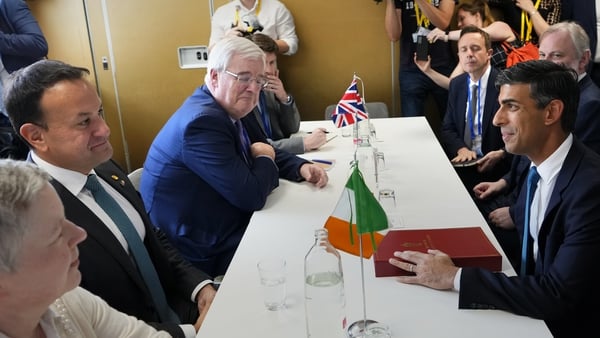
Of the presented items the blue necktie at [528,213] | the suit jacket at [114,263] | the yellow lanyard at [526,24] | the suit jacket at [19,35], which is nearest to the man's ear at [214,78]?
the suit jacket at [114,263]

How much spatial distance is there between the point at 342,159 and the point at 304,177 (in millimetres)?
439

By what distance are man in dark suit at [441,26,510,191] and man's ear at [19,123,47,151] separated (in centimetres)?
245

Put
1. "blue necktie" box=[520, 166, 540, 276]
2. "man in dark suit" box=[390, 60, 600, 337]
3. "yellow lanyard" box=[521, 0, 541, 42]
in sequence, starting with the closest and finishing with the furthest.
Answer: "man in dark suit" box=[390, 60, 600, 337]
"blue necktie" box=[520, 166, 540, 276]
"yellow lanyard" box=[521, 0, 541, 42]

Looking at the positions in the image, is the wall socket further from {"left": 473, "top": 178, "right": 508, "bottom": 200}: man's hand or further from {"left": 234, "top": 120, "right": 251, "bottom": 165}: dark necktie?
{"left": 473, "top": 178, "right": 508, "bottom": 200}: man's hand

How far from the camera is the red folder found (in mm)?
1562

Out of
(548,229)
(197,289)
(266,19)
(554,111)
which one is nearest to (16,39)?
(266,19)

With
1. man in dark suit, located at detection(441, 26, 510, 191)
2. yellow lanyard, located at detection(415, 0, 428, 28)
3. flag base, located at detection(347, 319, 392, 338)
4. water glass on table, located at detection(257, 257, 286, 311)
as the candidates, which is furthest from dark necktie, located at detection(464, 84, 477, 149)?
flag base, located at detection(347, 319, 392, 338)

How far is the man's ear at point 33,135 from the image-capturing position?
Answer: 1.64 metres

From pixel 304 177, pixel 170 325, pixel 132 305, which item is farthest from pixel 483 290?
pixel 304 177

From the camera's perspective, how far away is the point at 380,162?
2727 millimetres

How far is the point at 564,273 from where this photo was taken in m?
1.47

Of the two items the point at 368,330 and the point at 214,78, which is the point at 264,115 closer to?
the point at 214,78

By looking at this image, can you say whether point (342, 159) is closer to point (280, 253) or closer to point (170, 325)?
point (280, 253)

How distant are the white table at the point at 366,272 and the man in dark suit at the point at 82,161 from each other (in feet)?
0.82
